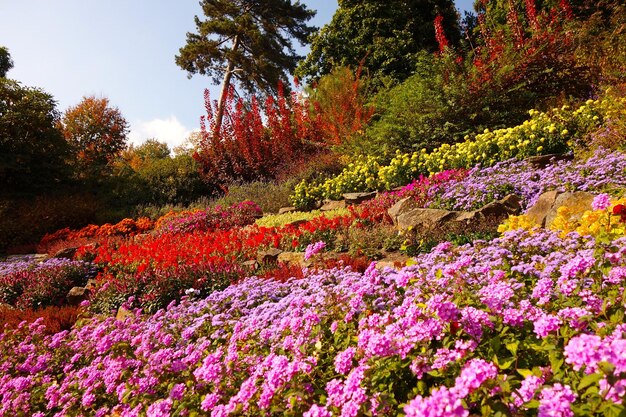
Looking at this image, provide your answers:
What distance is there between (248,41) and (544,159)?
19.9 meters

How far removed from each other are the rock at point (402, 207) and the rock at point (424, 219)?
2.37 feet

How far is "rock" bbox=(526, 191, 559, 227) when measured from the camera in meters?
4.97

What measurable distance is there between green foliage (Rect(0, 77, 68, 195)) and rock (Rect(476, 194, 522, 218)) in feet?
51.1

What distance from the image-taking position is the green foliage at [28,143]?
1486 cm

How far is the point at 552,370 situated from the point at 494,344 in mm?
268

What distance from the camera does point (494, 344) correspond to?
5.94 ft

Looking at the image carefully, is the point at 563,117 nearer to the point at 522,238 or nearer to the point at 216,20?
the point at 522,238

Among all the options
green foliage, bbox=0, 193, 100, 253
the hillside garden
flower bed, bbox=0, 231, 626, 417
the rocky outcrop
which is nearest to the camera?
flower bed, bbox=0, 231, 626, 417

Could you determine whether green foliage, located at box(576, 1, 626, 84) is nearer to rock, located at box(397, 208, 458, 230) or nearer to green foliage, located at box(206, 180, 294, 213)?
rock, located at box(397, 208, 458, 230)

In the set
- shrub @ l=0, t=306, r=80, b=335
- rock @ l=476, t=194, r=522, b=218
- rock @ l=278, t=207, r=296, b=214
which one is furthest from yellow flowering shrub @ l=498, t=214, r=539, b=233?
rock @ l=278, t=207, r=296, b=214

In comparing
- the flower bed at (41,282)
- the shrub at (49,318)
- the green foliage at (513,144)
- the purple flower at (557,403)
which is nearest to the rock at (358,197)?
the green foliage at (513,144)

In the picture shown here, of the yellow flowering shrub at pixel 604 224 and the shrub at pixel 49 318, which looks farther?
the shrub at pixel 49 318

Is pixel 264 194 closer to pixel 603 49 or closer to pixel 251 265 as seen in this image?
pixel 251 265

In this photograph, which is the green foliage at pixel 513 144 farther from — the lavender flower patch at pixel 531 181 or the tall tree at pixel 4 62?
the tall tree at pixel 4 62
